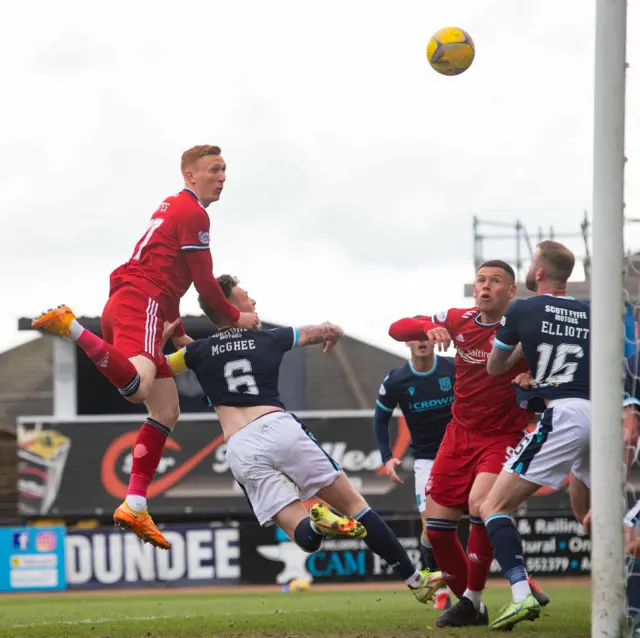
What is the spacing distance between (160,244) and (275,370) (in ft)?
3.72

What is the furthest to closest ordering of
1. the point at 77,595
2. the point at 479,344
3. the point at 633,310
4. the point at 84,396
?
the point at 84,396 → the point at 77,595 → the point at 479,344 → the point at 633,310

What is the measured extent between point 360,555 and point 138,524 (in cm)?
1298

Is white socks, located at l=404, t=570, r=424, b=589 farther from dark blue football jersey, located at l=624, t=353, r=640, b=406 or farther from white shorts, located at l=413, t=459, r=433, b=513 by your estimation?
white shorts, located at l=413, t=459, r=433, b=513

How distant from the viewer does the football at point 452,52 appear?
8719 mm

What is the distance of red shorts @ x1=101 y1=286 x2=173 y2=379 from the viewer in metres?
7.54

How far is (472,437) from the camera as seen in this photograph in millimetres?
8297

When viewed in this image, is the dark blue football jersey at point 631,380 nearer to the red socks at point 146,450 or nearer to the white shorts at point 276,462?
the white shorts at point 276,462

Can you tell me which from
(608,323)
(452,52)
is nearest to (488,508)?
(608,323)

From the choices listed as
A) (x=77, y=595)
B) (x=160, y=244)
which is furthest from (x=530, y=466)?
(x=77, y=595)

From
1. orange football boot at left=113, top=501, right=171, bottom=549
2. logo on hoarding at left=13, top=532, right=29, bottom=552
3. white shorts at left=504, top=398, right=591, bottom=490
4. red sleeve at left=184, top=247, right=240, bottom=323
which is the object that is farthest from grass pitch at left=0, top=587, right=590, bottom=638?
logo on hoarding at left=13, top=532, right=29, bottom=552

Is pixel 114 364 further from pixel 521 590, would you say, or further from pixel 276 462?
pixel 521 590

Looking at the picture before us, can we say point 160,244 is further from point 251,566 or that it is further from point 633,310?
point 251,566

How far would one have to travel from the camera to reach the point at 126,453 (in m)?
21.4

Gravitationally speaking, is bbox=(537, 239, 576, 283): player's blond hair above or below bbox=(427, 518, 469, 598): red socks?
above
